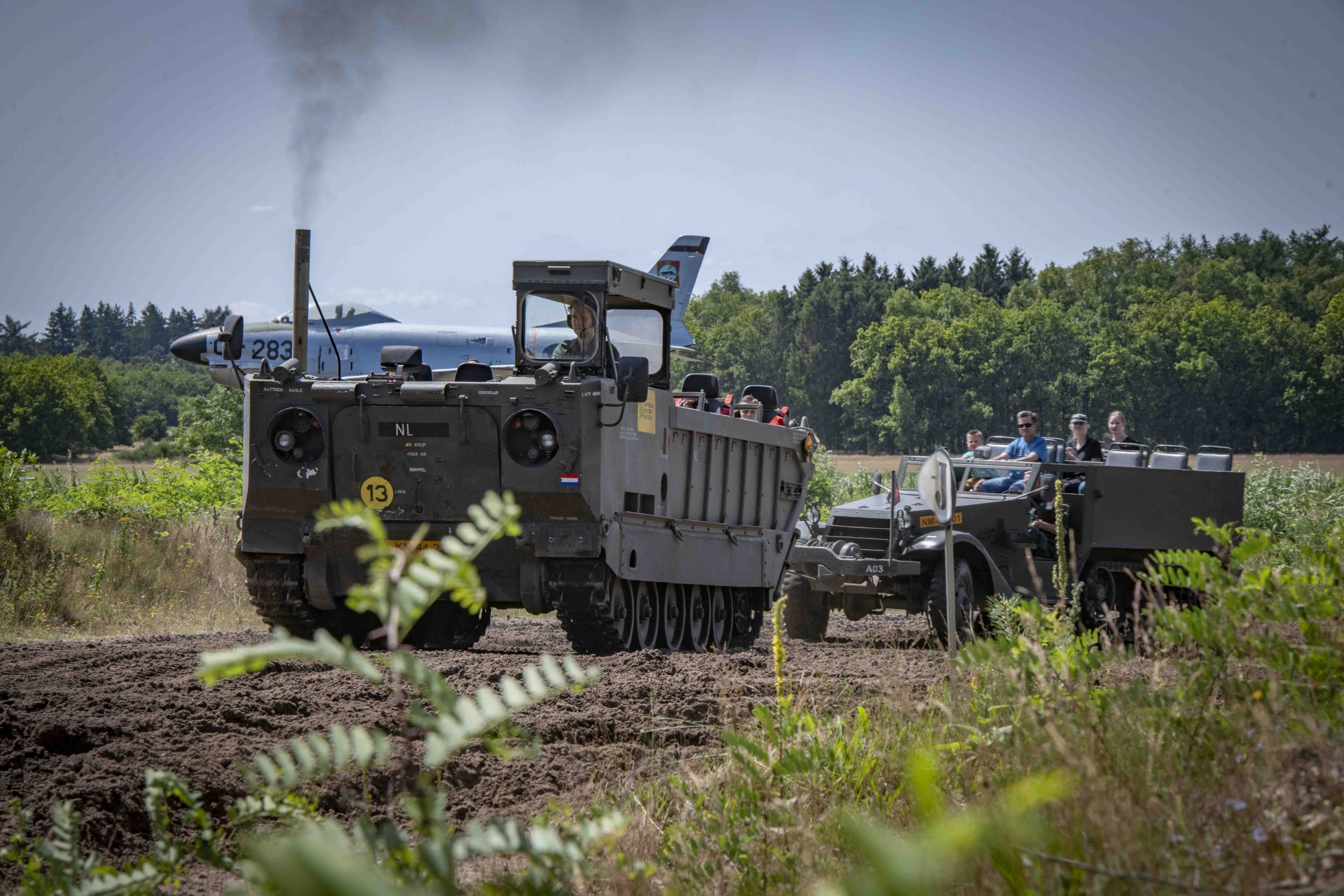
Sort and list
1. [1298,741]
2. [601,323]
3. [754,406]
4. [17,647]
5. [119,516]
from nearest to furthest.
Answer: [1298,741] < [17,647] < [601,323] < [754,406] < [119,516]

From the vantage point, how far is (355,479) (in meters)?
10.6

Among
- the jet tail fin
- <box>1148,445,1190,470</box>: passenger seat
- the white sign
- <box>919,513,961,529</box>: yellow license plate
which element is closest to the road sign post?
the white sign

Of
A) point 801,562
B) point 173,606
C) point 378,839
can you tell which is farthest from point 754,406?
point 378,839

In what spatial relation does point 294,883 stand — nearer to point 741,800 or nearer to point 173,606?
point 741,800

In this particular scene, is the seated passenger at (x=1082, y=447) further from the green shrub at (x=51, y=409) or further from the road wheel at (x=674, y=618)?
the green shrub at (x=51, y=409)

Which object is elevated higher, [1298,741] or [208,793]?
[1298,741]

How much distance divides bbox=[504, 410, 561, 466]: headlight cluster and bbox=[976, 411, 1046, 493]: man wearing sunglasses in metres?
5.74

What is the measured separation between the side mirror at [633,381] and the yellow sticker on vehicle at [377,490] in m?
1.93

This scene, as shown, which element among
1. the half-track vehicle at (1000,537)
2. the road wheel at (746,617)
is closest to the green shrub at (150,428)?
the road wheel at (746,617)

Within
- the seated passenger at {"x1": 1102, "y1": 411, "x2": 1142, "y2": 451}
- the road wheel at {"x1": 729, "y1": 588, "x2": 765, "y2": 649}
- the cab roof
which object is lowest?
the road wheel at {"x1": 729, "y1": 588, "x2": 765, "y2": 649}

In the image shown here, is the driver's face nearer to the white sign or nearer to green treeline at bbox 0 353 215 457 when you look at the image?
the white sign

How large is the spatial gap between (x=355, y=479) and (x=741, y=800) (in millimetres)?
6101

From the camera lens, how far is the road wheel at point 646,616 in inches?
448

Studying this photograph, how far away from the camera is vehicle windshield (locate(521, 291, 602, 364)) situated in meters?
11.7
